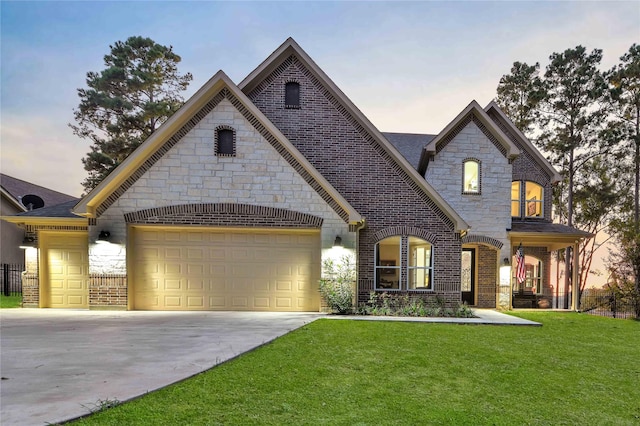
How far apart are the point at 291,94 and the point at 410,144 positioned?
6824mm

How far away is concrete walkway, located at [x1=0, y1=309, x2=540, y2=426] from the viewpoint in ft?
12.8

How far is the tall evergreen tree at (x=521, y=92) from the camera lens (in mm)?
Answer: 22000

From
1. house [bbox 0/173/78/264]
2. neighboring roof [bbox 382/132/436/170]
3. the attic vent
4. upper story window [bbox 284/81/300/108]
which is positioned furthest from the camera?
the attic vent

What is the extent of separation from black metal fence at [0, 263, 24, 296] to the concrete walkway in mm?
5914

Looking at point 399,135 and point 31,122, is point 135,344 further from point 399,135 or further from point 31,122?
point 31,122

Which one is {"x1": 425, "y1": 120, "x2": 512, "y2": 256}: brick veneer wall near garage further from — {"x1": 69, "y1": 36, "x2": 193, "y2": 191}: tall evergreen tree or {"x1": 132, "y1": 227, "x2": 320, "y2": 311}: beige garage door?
{"x1": 69, "y1": 36, "x2": 193, "y2": 191}: tall evergreen tree

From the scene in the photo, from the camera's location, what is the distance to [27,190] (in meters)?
23.1

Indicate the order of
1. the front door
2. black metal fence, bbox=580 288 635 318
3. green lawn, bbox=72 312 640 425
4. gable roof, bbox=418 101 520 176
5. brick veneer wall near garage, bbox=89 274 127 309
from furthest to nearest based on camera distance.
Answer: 1. the front door
2. black metal fence, bbox=580 288 635 318
3. gable roof, bbox=418 101 520 176
4. brick veneer wall near garage, bbox=89 274 127 309
5. green lawn, bbox=72 312 640 425

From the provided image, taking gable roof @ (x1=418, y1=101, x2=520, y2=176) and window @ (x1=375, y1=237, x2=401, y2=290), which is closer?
window @ (x1=375, y1=237, x2=401, y2=290)

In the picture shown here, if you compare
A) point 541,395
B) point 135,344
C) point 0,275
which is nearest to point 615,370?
point 541,395

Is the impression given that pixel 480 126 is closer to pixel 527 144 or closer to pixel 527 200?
pixel 527 144

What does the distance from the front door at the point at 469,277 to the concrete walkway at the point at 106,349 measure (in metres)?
3.61

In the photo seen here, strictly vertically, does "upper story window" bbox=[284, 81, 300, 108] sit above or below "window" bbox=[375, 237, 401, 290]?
above

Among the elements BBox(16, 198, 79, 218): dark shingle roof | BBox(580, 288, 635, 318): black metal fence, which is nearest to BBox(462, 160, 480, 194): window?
BBox(580, 288, 635, 318): black metal fence
